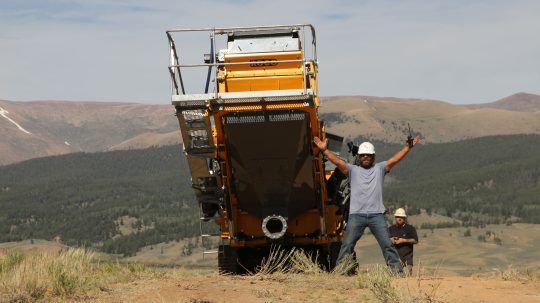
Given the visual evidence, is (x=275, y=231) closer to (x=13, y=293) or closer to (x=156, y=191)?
(x=13, y=293)

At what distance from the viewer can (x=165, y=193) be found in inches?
4633

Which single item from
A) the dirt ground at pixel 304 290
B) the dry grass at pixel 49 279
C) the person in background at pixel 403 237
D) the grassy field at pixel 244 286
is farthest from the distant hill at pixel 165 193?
the dirt ground at pixel 304 290

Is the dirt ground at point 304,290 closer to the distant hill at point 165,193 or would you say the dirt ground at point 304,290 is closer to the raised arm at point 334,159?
the raised arm at point 334,159

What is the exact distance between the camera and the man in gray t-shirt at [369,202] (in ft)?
36.1

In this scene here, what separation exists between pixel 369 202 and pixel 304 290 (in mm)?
1801

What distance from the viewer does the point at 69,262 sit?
39.9 ft

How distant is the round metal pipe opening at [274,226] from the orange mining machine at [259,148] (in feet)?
0.05

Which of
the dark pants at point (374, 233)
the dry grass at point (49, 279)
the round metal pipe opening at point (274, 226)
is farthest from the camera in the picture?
the round metal pipe opening at point (274, 226)

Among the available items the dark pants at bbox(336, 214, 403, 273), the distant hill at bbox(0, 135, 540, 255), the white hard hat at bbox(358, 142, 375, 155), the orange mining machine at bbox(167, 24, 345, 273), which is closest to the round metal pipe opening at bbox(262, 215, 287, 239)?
the orange mining machine at bbox(167, 24, 345, 273)

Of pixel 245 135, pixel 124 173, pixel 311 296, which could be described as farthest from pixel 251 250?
pixel 124 173

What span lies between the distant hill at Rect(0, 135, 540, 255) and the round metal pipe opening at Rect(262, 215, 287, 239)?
60.1 m

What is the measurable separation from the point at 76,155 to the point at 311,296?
156 meters

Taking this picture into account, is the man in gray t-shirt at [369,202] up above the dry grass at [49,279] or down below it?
above

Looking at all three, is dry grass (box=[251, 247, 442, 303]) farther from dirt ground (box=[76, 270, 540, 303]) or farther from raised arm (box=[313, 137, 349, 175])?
raised arm (box=[313, 137, 349, 175])
